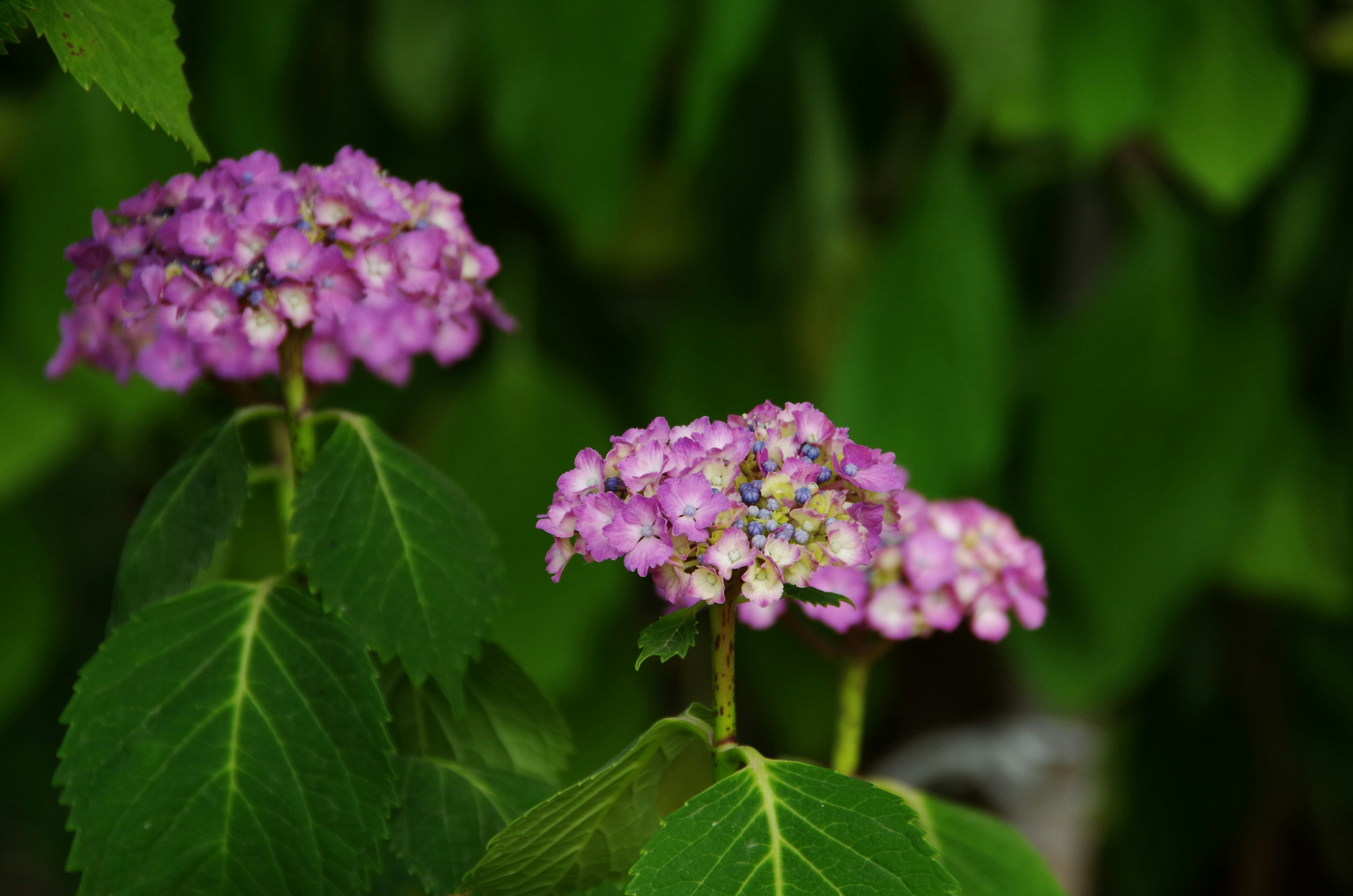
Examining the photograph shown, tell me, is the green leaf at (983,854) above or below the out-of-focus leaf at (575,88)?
below

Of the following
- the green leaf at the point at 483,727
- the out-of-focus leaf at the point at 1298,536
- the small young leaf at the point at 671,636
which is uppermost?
the out-of-focus leaf at the point at 1298,536

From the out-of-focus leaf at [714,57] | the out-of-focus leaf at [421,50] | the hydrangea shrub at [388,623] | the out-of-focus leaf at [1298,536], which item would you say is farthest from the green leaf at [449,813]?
the out-of-focus leaf at [1298,536]

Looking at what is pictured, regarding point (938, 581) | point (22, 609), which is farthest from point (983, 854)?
point (22, 609)

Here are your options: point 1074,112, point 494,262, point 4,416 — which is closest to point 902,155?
point 1074,112

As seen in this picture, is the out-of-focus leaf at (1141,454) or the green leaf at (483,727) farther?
the out-of-focus leaf at (1141,454)

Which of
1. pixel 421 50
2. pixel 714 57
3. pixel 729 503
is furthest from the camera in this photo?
pixel 421 50

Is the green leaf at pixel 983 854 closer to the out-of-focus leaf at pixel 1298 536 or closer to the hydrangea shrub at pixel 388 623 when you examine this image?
the hydrangea shrub at pixel 388 623

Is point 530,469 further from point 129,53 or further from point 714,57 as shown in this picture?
point 129,53
